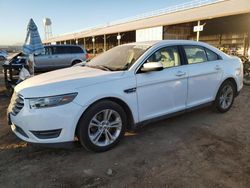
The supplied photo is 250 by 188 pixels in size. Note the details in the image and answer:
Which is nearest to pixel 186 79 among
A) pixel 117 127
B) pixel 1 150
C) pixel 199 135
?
pixel 199 135

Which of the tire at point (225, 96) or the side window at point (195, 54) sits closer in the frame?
the side window at point (195, 54)

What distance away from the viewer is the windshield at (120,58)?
152 inches

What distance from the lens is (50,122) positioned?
9.89ft

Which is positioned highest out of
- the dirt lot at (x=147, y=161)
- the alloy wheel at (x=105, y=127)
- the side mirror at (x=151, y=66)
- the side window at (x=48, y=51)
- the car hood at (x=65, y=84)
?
the side window at (x=48, y=51)

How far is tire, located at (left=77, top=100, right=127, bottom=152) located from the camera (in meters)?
3.21

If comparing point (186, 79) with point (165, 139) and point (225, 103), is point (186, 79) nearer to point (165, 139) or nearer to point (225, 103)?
point (165, 139)

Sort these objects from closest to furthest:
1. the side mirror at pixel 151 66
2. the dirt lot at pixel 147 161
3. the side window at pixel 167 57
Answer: the dirt lot at pixel 147 161 → the side mirror at pixel 151 66 → the side window at pixel 167 57

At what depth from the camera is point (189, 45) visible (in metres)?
4.52

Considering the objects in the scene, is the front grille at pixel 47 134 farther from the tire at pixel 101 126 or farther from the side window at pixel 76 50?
the side window at pixel 76 50

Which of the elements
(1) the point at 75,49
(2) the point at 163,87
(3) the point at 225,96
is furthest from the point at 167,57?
(1) the point at 75,49

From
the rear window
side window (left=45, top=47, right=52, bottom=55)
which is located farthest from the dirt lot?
the rear window

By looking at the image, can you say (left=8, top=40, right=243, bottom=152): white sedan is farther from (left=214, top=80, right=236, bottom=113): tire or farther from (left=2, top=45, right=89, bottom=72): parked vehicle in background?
(left=2, top=45, right=89, bottom=72): parked vehicle in background

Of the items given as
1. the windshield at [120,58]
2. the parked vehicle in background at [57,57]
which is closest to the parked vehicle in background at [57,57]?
the parked vehicle in background at [57,57]

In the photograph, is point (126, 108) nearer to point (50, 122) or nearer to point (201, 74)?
point (50, 122)
